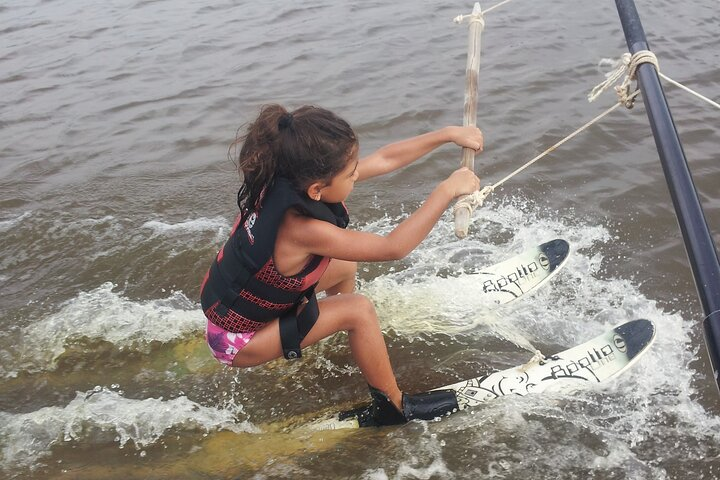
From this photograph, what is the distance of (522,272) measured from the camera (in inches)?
167

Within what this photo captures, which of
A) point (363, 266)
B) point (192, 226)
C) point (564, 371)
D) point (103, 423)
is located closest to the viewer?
point (103, 423)

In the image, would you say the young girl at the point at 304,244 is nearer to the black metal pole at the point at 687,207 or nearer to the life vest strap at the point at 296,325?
the life vest strap at the point at 296,325

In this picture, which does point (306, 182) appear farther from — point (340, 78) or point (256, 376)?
point (340, 78)

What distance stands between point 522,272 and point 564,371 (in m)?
0.95

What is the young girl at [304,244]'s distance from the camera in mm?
2531

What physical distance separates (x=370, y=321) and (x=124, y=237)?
2.74 m

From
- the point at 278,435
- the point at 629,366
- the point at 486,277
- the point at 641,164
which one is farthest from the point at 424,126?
the point at 278,435

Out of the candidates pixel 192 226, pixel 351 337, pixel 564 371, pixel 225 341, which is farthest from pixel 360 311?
pixel 192 226

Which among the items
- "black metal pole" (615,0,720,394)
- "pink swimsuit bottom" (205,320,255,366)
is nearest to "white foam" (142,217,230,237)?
"pink swimsuit bottom" (205,320,255,366)

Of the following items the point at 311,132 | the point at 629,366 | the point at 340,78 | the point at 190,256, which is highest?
the point at 311,132

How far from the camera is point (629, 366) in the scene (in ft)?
11.2

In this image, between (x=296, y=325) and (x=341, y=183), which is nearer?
(x=341, y=183)

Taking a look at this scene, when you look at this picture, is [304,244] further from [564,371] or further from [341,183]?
[564,371]

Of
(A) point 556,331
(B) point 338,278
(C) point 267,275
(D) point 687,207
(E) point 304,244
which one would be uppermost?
(D) point 687,207
